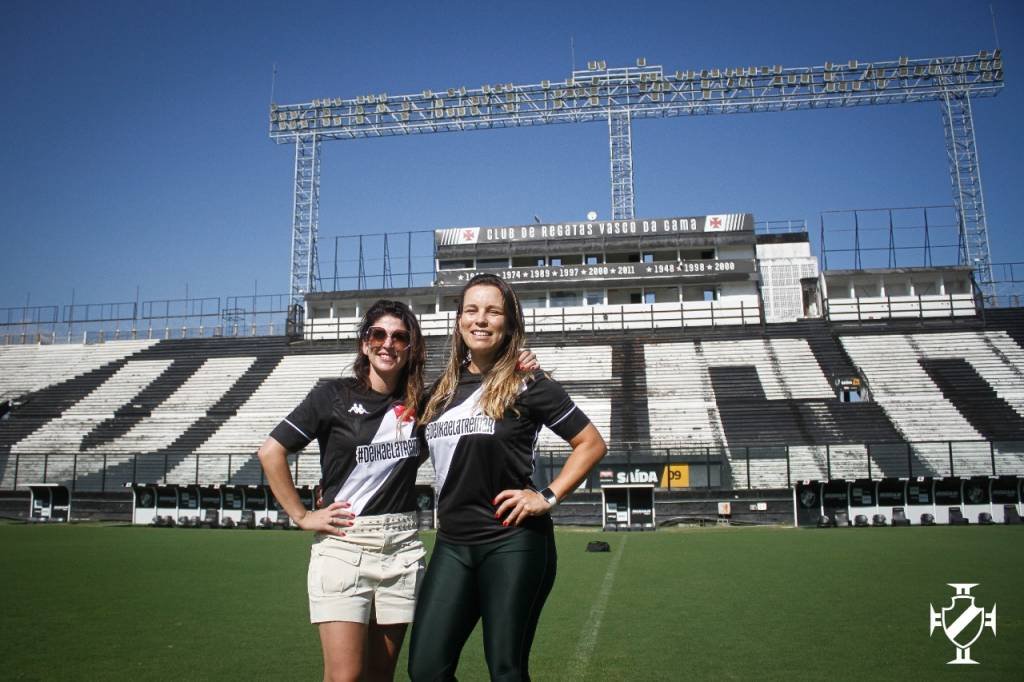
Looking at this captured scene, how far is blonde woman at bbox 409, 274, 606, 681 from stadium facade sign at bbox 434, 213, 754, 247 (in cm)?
4159

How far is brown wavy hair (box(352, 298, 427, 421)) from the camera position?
367 cm

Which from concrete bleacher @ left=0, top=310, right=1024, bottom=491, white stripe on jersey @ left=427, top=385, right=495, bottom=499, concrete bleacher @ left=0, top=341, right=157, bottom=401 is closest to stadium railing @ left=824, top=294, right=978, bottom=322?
concrete bleacher @ left=0, top=310, right=1024, bottom=491

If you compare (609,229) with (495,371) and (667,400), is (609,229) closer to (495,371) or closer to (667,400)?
(667,400)

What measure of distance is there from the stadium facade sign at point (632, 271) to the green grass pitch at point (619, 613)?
95.3 ft

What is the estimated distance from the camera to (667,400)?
30500mm

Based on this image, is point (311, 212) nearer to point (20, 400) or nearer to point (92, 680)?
point (20, 400)

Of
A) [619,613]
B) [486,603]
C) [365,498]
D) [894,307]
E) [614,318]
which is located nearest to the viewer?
[486,603]

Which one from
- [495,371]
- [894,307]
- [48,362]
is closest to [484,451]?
[495,371]

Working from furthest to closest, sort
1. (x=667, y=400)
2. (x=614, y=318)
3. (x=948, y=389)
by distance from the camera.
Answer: (x=614, y=318) → (x=667, y=400) → (x=948, y=389)

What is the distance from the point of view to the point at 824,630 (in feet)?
22.8

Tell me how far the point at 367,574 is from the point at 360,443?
1.84ft

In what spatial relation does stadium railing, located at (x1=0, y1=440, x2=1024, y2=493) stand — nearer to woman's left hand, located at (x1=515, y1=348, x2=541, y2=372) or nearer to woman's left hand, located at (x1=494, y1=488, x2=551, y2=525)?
woman's left hand, located at (x1=515, y1=348, x2=541, y2=372)

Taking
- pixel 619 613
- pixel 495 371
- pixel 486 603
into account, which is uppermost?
pixel 495 371

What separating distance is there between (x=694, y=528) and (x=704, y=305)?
22600 mm
